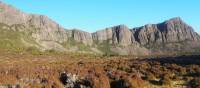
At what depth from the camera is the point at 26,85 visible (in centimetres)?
2792

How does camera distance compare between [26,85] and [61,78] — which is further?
[61,78]

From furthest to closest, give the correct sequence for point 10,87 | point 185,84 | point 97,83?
1. point 185,84
2. point 97,83
3. point 10,87

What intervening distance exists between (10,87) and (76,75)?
20.8 ft

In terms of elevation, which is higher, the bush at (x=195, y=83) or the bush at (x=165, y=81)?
the bush at (x=165, y=81)

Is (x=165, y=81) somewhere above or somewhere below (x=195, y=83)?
above

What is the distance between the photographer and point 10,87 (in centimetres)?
2717

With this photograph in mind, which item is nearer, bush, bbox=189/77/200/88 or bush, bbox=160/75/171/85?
bush, bbox=189/77/200/88

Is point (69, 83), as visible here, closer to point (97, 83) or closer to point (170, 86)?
point (97, 83)

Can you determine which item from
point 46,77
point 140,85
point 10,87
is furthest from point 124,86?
point 10,87

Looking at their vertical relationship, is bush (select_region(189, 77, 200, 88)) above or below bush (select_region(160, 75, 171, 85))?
below

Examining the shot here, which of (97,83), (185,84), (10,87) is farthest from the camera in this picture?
(185,84)

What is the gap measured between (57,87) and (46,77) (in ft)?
8.63

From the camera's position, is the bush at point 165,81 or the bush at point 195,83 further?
the bush at point 165,81

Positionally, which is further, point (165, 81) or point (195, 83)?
point (165, 81)
